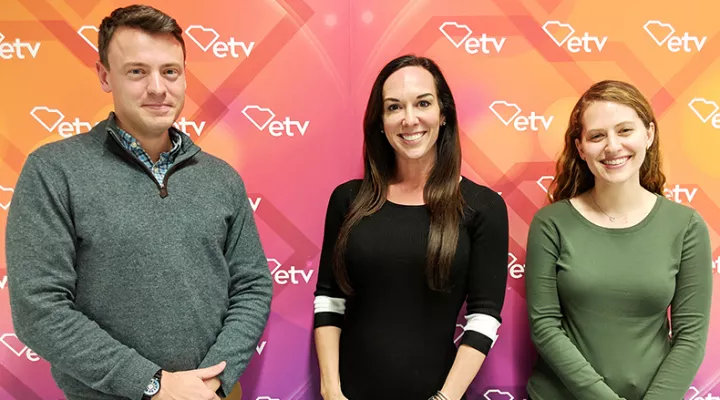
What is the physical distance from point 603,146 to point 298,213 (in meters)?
1.16

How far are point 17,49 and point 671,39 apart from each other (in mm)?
2623

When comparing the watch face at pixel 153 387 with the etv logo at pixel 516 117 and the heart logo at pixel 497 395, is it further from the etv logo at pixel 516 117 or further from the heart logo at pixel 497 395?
the etv logo at pixel 516 117

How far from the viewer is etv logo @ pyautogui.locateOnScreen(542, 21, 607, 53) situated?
2.07 meters

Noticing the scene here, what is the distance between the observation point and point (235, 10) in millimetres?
2006

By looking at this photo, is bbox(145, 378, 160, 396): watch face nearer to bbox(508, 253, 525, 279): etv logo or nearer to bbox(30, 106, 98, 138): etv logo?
bbox(30, 106, 98, 138): etv logo

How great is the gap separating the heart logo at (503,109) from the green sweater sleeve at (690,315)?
76 centimetres

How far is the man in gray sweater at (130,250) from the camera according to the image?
4.37ft

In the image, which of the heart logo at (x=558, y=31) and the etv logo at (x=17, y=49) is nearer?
the etv logo at (x=17, y=49)

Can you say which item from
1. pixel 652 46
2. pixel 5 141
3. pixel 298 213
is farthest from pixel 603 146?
pixel 5 141

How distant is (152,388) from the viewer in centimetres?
137

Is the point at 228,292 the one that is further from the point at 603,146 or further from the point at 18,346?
the point at 603,146

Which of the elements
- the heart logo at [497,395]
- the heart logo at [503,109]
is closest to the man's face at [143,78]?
the heart logo at [503,109]

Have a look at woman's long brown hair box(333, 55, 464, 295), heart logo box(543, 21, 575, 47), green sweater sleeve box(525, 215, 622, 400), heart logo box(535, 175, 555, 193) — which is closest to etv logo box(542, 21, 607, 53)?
heart logo box(543, 21, 575, 47)

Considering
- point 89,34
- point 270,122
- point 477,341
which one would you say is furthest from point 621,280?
point 89,34
